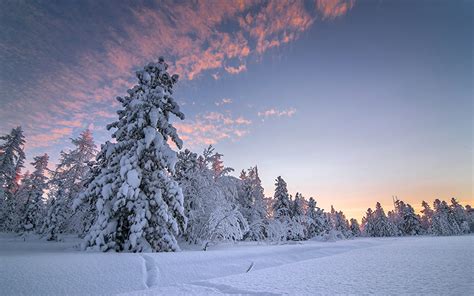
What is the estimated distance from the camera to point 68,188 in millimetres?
24531

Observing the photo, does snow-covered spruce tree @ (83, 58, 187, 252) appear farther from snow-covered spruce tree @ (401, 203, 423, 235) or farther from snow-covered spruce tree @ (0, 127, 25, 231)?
snow-covered spruce tree @ (401, 203, 423, 235)

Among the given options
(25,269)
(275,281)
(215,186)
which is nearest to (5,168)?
(215,186)

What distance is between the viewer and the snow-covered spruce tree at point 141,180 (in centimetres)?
868

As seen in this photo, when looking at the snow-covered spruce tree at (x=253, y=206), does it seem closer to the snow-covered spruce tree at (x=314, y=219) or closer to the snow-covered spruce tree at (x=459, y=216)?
the snow-covered spruce tree at (x=314, y=219)

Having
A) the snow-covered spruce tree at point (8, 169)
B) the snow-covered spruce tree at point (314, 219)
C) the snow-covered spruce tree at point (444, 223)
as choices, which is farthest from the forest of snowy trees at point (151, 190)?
the snow-covered spruce tree at point (444, 223)

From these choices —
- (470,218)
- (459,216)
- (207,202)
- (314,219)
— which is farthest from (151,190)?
(470,218)

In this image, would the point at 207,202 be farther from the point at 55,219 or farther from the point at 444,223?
the point at 444,223

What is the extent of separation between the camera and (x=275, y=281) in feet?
11.4

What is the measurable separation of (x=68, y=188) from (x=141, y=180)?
20939 millimetres

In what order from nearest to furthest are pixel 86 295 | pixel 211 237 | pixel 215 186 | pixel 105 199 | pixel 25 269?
1. pixel 86 295
2. pixel 25 269
3. pixel 105 199
4. pixel 211 237
5. pixel 215 186

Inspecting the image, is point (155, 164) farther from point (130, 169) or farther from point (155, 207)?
point (155, 207)

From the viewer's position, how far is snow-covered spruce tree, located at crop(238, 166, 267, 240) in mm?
17175

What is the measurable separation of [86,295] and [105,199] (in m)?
6.34

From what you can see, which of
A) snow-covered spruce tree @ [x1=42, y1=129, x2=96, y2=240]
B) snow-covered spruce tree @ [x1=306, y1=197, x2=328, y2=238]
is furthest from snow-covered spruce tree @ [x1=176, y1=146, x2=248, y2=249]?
snow-covered spruce tree @ [x1=306, y1=197, x2=328, y2=238]
